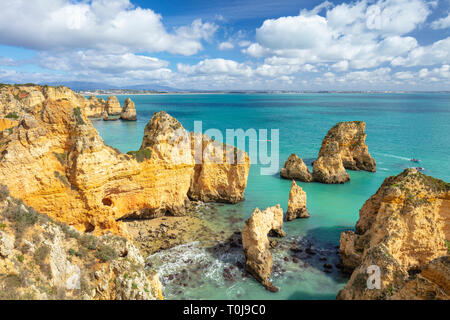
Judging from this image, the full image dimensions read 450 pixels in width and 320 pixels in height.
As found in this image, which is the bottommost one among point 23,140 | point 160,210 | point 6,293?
point 160,210

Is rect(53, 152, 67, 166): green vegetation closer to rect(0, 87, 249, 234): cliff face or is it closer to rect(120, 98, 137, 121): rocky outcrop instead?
rect(0, 87, 249, 234): cliff face

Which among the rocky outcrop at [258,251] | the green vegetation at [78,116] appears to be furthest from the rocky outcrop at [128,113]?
the rocky outcrop at [258,251]

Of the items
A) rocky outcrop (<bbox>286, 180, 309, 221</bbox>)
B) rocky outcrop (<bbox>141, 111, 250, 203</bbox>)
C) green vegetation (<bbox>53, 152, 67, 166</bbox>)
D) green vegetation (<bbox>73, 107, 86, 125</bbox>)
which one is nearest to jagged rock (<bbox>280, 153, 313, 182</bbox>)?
rocky outcrop (<bbox>141, 111, 250, 203</bbox>)

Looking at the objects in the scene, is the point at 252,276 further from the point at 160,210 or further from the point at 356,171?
the point at 356,171

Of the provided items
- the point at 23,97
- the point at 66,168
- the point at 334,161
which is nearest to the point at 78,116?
the point at 66,168

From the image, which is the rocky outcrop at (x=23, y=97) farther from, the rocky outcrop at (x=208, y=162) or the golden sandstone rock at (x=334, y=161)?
the golden sandstone rock at (x=334, y=161)

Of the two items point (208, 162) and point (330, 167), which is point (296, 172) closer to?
point (330, 167)

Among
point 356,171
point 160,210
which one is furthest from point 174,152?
point 356,171
